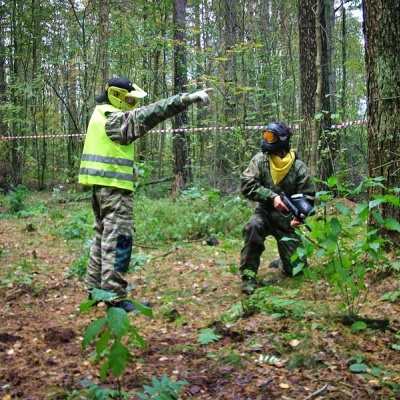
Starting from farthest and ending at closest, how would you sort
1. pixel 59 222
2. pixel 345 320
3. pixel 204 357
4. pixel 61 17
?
1. pixel 61 17
2. pixel 59 222
3. pixel 345 320
4. pixel 204 357

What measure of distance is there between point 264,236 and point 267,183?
23.2 inches

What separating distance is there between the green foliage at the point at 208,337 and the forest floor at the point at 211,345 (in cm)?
4

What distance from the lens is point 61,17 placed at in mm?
17656

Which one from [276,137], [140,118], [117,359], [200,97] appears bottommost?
[117,359]

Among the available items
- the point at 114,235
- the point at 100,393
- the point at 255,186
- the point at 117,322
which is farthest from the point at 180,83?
the point at 117,322

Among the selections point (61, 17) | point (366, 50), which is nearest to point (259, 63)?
point (61, 17)

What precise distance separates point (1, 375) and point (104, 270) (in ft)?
5.12

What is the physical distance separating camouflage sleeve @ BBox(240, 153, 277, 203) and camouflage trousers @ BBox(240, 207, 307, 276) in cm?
23

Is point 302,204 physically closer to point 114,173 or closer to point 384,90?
point 384,90

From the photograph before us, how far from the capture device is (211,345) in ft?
11.2

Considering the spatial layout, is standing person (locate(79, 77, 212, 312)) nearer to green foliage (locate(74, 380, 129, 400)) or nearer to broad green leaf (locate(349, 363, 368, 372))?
green foliage (locate(74, 380, 129, 400))

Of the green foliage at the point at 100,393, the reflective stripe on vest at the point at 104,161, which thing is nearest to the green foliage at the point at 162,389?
the green foliage at the point at 100,393

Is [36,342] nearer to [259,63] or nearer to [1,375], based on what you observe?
[1,375]

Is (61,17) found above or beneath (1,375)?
above
